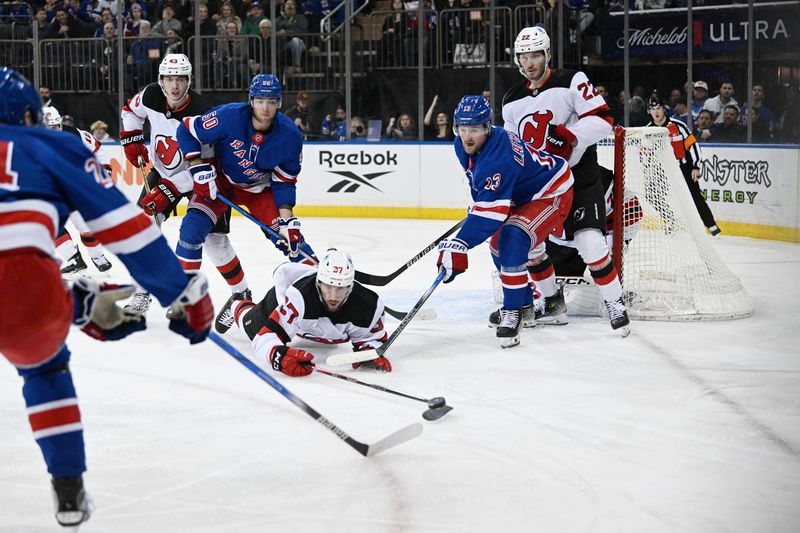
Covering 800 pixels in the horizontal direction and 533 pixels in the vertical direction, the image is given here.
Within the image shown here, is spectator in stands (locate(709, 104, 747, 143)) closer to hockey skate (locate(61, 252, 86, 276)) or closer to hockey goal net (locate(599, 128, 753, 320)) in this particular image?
hockey goal net (locate(599, 128, 753, 320))

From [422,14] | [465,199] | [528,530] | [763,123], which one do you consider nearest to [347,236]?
[465,199]

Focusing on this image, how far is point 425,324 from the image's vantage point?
5.07 m

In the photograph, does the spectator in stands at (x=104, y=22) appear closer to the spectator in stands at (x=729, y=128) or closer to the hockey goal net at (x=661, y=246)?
the spectator in stands at (x=729, y=128)

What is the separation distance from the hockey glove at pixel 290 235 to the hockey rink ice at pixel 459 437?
0.42 metres

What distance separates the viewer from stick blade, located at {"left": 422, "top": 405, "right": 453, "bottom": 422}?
3426 millimetres

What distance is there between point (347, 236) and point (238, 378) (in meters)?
4.52

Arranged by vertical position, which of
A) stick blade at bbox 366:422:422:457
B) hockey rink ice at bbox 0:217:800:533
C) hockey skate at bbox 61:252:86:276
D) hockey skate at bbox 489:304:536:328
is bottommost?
hockey rink ice at bbox 0:217:800:533

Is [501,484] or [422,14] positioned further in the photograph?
[422,14]

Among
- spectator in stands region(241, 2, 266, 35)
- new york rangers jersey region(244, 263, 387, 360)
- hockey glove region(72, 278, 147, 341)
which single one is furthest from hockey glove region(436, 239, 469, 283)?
spectator in stands region(241, 2, 266, 35)

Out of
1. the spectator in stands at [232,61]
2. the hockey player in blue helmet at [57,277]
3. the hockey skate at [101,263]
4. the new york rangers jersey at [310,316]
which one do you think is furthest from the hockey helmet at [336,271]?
the spectator in stands at [232,61]

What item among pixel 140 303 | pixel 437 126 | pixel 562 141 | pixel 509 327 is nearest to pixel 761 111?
pixel 437 126

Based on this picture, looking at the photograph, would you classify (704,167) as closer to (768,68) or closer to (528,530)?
(768,68)

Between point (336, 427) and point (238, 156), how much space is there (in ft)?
7.20

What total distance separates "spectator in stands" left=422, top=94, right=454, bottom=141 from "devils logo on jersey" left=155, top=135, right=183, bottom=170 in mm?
4200
